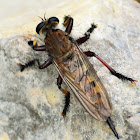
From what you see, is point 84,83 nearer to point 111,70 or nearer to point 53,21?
point 111,70

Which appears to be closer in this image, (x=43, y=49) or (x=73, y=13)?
(x=43, y=49)

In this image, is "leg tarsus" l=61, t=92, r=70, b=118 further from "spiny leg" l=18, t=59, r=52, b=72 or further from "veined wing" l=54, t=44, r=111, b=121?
"spiny leg" l=18, t=59, r=52, b=72

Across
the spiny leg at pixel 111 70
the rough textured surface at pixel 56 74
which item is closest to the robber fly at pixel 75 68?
the spiny leg at pixel 111 70

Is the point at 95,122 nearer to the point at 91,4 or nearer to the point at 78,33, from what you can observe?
the point at 78,33

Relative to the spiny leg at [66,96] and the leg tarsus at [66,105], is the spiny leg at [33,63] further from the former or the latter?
the leg tarsus at [66,105]

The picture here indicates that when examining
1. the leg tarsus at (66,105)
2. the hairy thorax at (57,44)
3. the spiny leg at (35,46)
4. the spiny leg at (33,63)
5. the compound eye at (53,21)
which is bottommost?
the leg tarsus at (66,105)

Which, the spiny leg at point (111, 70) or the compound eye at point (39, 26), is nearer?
the spiny leg at point (111, 70)

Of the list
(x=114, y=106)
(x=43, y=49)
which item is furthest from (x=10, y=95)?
(x=114, y=106)
